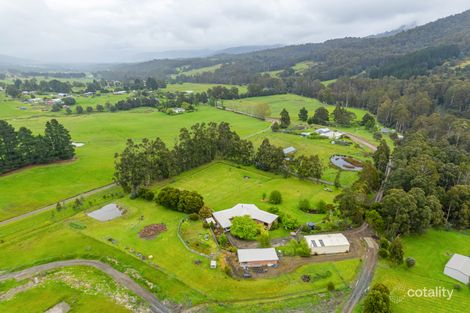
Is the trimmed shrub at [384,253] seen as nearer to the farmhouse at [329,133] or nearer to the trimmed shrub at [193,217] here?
the trimmed shrub at [193,217]

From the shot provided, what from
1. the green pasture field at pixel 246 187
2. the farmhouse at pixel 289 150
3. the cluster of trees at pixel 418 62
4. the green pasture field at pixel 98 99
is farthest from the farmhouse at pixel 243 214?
the cluster of trees at pixel 418 62

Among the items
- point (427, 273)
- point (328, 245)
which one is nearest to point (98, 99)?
point (328, 245)

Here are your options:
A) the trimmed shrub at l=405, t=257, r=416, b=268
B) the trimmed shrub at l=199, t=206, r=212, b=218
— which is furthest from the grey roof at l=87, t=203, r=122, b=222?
the trimmed shrub at l=405, t=257, r=416, b=268

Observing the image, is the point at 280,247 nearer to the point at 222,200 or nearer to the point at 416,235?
the point at 222,200

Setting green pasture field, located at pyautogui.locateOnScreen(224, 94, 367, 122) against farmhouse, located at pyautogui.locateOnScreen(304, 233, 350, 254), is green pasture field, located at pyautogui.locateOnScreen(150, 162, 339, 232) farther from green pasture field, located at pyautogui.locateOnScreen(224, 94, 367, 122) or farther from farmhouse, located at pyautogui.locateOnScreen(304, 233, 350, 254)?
green pasture field, located at pyautogui.locateOnScreen(224, 94, 367, 122)

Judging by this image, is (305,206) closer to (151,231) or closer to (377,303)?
(377,303)

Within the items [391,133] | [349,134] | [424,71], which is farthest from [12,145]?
[424,71]
